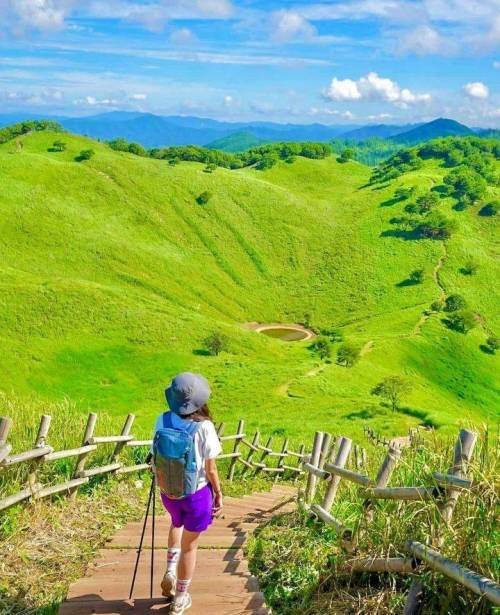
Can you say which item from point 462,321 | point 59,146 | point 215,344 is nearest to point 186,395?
point 215,344

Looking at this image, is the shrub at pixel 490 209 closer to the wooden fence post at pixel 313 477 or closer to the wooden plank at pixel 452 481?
the wooden fence post at pixel 313 477

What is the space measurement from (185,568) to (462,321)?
8903 centimetres

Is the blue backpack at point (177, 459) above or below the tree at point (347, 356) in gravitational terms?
above

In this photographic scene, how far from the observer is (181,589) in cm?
561

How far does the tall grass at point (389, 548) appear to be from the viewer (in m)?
4.70

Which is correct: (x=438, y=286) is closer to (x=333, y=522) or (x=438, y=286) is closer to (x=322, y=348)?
(x=322, y=348)

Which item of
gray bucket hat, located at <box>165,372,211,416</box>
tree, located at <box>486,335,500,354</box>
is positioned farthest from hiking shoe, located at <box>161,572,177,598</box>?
tree, located at <box>486,335,500,354</box>

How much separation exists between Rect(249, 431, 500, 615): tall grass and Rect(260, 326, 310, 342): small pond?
82.5 m

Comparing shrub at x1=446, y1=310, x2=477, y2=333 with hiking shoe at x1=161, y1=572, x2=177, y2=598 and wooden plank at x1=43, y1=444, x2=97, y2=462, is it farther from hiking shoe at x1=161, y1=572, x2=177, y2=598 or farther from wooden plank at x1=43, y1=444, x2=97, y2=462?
hiking shoe at x1=161, y1=572, x2=177, y2=598

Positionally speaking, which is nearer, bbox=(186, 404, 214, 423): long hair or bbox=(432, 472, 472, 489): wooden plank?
bbox=(432, 472, 472, 489): wooden plank

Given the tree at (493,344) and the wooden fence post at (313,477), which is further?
the tree at (493,344)

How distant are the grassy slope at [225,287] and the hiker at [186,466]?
3533 cm

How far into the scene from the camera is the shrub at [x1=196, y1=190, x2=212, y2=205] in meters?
120

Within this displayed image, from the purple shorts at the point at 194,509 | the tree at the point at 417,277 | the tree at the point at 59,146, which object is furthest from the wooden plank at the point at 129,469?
the tree at the point at 59,146
